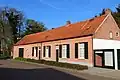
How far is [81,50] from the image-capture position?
2998cm

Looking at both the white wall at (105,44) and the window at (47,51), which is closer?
the white wall at (105,44)

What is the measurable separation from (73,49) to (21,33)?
41.8 meters

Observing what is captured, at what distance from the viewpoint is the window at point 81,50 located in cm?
2911

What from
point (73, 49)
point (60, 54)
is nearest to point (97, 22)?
point (73, 49)

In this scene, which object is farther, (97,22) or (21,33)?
(21,33)

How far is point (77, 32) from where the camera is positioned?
108 ft

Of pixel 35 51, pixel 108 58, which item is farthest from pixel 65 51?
pixel 35 51

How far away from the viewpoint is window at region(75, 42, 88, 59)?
29109 mm

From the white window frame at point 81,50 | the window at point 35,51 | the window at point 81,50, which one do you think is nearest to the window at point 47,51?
the window at point 35,51

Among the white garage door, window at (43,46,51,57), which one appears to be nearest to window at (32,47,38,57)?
window at (43,46,51,57)

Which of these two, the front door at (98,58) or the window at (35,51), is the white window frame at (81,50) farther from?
the window at (35,51)

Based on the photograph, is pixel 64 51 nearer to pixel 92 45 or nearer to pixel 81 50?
pixel 81 50

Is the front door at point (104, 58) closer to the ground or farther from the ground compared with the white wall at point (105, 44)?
closer to the ground

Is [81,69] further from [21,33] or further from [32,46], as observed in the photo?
[21,33]
